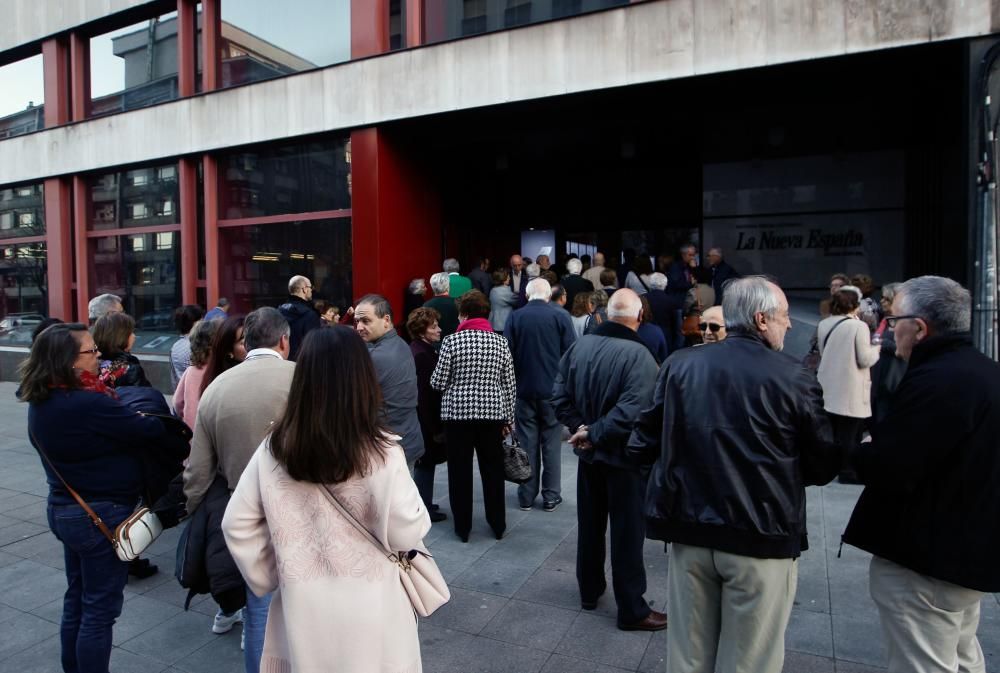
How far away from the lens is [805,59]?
774cm

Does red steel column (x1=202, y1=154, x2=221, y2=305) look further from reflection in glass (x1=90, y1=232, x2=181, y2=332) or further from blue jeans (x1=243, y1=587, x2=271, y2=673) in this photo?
blue jeans (x1=243, y1=587, x2=271, y2=673)

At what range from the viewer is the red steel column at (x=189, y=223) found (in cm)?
1243

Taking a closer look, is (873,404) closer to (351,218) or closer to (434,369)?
(434,369)

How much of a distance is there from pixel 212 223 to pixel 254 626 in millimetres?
10362

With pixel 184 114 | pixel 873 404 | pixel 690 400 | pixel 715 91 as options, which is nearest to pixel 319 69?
pixel 184 114

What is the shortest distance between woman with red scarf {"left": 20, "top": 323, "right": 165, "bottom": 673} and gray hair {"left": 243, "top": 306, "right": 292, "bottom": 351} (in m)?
0.61

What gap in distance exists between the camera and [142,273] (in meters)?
13.4

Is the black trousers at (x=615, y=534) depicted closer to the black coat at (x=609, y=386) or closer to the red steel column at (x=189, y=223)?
the black coat at (x=609, y=386)

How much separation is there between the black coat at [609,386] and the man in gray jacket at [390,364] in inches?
55.9

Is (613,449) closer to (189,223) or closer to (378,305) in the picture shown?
(378,305)

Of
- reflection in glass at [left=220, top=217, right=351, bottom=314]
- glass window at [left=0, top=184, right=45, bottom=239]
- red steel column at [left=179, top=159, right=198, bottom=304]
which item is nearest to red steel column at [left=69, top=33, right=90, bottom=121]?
glass window at [left=0, top=184, right=45, bottom=239]

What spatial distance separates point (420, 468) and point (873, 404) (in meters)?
4.88

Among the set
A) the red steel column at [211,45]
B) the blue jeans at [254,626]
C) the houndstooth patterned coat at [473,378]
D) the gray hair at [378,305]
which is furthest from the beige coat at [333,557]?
the red steel column at [211,45]

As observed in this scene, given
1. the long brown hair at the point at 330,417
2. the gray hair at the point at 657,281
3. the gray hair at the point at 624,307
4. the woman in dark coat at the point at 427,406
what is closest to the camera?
the long brown hair at the point at 330,417
